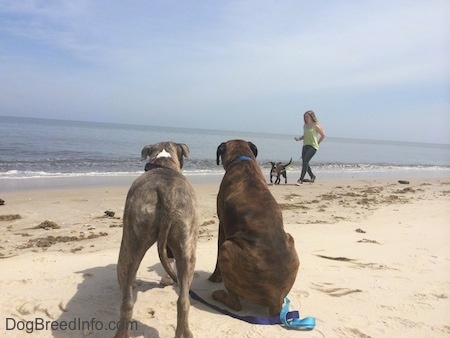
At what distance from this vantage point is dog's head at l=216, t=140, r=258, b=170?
4.95 m

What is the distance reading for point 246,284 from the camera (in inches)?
142

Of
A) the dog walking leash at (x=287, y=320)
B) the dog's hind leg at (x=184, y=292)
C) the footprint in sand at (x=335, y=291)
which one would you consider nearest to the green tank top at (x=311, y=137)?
the footprint in sand at (x=335, y=291)

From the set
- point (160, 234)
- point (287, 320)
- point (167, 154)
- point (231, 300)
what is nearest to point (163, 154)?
point (167, 154)

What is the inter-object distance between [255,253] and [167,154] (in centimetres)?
160

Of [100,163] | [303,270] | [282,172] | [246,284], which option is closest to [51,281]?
[246,284]

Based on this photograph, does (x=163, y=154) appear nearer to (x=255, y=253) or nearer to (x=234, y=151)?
(x=234, y=151)

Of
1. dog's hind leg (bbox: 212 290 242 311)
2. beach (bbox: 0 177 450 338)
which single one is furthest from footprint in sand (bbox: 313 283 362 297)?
dog's hind leg (bbox: 212 290 242 311)

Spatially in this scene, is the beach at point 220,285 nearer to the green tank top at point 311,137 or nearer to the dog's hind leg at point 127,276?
the dog's hind leg at point 127,276

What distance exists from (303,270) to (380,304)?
3.65 ft

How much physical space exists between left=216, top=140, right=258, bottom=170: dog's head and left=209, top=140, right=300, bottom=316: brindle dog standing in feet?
2.74

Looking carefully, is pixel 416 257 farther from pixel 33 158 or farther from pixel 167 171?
pixel 33 158

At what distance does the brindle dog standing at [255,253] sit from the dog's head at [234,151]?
2.74ft

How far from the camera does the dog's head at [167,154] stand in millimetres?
4301

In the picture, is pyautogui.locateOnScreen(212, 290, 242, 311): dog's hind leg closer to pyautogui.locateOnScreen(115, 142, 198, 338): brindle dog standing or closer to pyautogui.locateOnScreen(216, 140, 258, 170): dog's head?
pyautogui.locateOnScreen(115, 142, 198, 338): brindle dog standing
